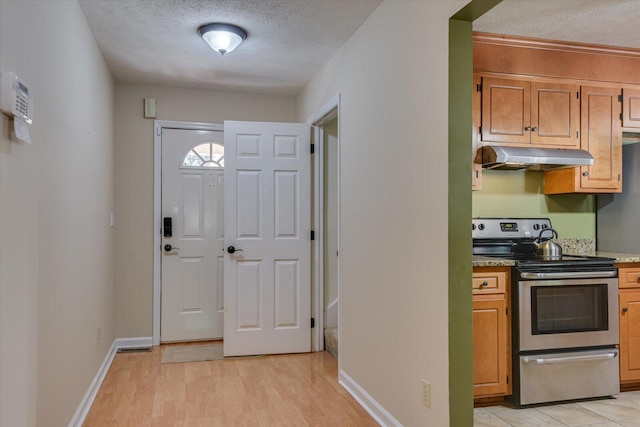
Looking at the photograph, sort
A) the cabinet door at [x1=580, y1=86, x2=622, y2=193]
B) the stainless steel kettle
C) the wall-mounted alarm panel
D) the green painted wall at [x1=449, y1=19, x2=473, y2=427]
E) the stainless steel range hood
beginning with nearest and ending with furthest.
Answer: the wall-mounted alarm panel < the green painted wall at [x1=449, y1=19, x2=473, y2=427] < the stainless steel range hood < the stainless steel kettle < the cabinet door at [x1=580, y1=86, x2=622, y2=193]

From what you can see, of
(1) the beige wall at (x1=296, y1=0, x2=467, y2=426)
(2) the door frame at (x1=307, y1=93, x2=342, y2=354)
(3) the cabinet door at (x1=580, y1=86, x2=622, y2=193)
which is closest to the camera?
(1) the beige wall at (x1=296, y1=0, x2=467, y2=426)

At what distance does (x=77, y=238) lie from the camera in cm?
273

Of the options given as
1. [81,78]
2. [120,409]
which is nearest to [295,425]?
[120,409]

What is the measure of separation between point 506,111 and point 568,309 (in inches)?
53.5

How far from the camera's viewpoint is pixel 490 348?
290 cm

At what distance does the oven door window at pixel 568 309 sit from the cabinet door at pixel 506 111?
1.04 meters

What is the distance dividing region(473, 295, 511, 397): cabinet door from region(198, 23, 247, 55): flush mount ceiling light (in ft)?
7.63

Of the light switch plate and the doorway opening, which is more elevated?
the light switch plate

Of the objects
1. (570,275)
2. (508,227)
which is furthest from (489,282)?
Result: (508,227)

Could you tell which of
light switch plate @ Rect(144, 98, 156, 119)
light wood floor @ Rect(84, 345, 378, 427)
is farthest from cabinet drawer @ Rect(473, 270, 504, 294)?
light switch plate @ Rect(144, 98, 156, 119)

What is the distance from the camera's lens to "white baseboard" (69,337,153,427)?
2733 millimetres

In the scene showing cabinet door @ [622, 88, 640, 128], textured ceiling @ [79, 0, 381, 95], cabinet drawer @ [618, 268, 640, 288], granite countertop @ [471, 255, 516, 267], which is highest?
textured ceiling @ [79, 0, 381, 95]

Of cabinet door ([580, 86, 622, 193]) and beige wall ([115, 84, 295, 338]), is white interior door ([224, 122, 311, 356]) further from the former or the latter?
cabinet door ([580, 86, 622, 193])

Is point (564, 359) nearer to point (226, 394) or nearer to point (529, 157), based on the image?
point (529, 157)
